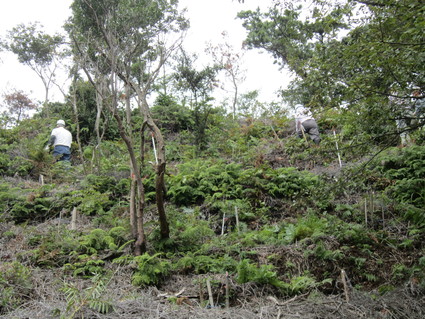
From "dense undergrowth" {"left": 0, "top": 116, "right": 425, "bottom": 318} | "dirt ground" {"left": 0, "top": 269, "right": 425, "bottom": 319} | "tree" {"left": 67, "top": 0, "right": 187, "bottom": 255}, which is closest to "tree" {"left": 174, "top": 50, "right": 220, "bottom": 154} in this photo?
"tree" {"left": 67, "top": 0, "right": 187, "bottom": 255}

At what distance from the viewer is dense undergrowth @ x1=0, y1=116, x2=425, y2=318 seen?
5.37m

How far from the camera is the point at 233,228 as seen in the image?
7797 millimetres

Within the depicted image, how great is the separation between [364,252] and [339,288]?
3.66ft

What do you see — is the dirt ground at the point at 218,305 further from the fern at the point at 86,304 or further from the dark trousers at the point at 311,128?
the dark trousers at the point at 311,128

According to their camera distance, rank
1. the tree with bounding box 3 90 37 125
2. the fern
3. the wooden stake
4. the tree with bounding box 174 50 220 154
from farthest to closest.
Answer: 1. the tree with bounding box 3 90 37 125
2. the tree with bounding box 174 50 220 154
3. the wooden stake
4. the fern

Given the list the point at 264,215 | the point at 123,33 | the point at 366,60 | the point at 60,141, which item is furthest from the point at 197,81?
the point at 366,60

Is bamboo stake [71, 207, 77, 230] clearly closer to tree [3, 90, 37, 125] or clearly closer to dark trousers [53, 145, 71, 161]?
dark trousers [53, 145, 71, 161]

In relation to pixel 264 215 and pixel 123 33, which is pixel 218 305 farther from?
pixel 123 33

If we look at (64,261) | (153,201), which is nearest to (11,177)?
(153,201)

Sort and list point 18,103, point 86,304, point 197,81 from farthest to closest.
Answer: point 18,103, point 197,81, point 86,304

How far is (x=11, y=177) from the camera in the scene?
35.7 ft

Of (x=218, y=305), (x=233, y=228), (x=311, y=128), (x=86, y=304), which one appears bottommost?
(x=218, y=305)

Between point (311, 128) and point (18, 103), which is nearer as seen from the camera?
point (311, 128)

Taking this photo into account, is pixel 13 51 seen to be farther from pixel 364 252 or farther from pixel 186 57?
pixel 364 252
